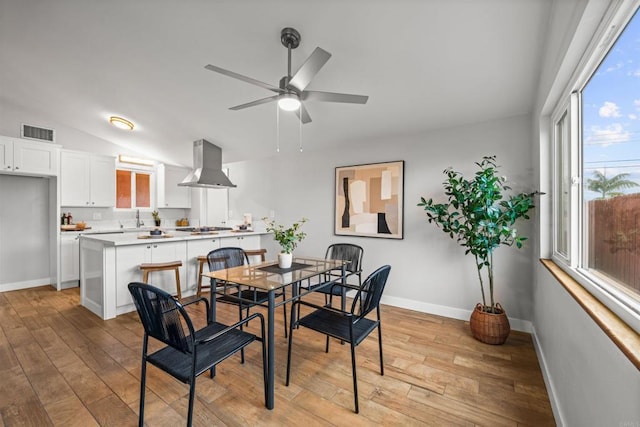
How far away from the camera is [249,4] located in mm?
2062

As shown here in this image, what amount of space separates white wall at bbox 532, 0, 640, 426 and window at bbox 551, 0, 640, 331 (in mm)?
100

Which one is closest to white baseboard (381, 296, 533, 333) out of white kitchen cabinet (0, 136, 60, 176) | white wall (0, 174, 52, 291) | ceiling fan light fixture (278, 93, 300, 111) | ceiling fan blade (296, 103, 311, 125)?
ceiling fan blade (296, 103, 311, 125)

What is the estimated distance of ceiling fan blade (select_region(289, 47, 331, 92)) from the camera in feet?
5.76

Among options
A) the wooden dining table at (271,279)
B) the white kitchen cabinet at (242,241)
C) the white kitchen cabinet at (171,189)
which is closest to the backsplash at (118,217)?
the white kitchen cabinet at (171,189)

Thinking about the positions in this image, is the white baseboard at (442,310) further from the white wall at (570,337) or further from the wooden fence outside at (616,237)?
the wooden fence outside at (616,237)

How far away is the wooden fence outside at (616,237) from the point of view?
Answer: 105 cm

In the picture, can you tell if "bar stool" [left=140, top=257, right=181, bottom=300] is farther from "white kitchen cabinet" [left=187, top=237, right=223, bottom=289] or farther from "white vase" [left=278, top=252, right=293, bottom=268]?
"white vase" [left=278, top=252, right=293, bottom=268]

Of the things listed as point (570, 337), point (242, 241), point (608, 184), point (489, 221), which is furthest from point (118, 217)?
point (608, 184)

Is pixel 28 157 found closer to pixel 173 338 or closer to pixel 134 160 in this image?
pixel 134 160

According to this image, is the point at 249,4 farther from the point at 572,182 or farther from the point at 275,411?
→ the point at 275,411

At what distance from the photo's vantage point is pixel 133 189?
5.77m

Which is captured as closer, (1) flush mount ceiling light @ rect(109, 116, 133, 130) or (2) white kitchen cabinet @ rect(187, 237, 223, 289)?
(2) white kitchen cabinet @ rect(187, 237, 223, 289)

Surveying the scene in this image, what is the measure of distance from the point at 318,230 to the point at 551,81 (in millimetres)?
3172

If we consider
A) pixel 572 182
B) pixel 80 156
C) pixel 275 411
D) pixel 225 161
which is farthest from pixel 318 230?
pixel 80 156
